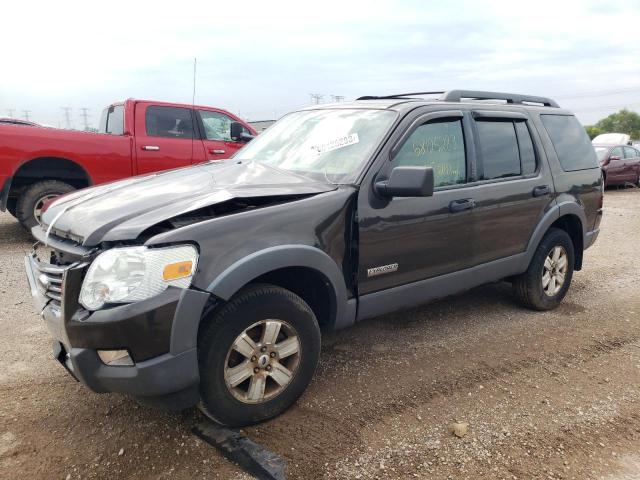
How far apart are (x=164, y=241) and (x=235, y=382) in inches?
33.5

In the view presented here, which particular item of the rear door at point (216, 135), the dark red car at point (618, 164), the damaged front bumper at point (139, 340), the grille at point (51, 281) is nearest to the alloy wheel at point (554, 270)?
the damaged front bumper at point (139, 340)

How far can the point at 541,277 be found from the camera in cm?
465

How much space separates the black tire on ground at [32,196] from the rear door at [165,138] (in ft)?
3.65

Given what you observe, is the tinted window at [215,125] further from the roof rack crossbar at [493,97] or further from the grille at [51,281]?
the grille at [51,281]

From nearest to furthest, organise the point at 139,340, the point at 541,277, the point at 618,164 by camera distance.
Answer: the point at 139,340, the point at 541,277, the point at 618,164

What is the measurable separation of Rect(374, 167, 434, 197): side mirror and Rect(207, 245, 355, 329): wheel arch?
1.90 feet

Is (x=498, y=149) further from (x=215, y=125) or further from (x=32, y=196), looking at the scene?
(x=32, y=196)

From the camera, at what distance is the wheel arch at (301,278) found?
2570 millimetres

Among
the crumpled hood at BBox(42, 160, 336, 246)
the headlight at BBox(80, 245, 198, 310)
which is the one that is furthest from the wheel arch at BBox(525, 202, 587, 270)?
the headlight at BBox(80, 245, 198, 310)

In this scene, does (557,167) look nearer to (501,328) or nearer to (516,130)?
(516,130)

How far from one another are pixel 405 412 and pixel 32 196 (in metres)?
5.95

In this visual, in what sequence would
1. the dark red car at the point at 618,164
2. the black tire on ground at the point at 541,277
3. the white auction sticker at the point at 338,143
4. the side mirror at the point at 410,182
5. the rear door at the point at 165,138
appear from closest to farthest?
1. the side mirror at the point at 410,182
2. the white auction sticker at the point at 338,143
3. the black tire on ground at the point at 541,277
4. the rear door at the point at 165,138
5. the dark red car at the point at 618,164

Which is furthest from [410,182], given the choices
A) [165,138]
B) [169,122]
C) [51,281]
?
[169,122]

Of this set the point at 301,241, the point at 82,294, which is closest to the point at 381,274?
the point at 301,241
